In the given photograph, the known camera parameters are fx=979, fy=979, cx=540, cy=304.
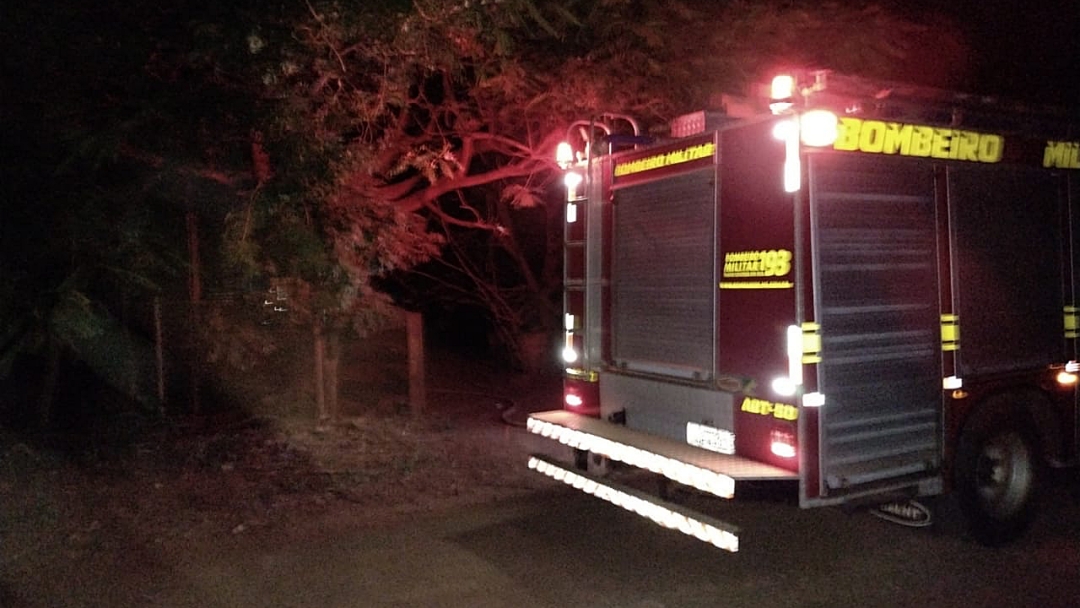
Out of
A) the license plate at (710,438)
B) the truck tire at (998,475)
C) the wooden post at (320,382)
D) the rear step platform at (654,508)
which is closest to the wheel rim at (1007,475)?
the truck tire at (998,475)

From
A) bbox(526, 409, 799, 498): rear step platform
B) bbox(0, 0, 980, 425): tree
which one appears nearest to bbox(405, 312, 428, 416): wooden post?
bbox(0, 0, 980, 425): tree

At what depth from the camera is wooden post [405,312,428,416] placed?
37.4ft

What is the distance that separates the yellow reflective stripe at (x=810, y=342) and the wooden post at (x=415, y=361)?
6574mm

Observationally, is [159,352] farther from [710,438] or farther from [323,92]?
[710,438]

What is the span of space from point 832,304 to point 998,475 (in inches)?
84.8

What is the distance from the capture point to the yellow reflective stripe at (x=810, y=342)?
17.9 feet

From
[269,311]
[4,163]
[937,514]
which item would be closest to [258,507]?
[269,311]

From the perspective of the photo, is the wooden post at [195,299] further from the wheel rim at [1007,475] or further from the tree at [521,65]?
the wheel rim at [1007,475]

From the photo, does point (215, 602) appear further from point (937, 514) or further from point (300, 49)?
point (937, 514)

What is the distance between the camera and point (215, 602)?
19.1ft

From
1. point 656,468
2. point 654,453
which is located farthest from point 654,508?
point 654,453

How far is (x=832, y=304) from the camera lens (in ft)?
18.3

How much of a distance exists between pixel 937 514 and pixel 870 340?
2373 mm

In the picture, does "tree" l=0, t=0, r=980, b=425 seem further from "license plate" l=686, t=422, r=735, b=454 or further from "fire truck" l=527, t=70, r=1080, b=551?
"license plate" l=686, t=422, r=735, b=454
